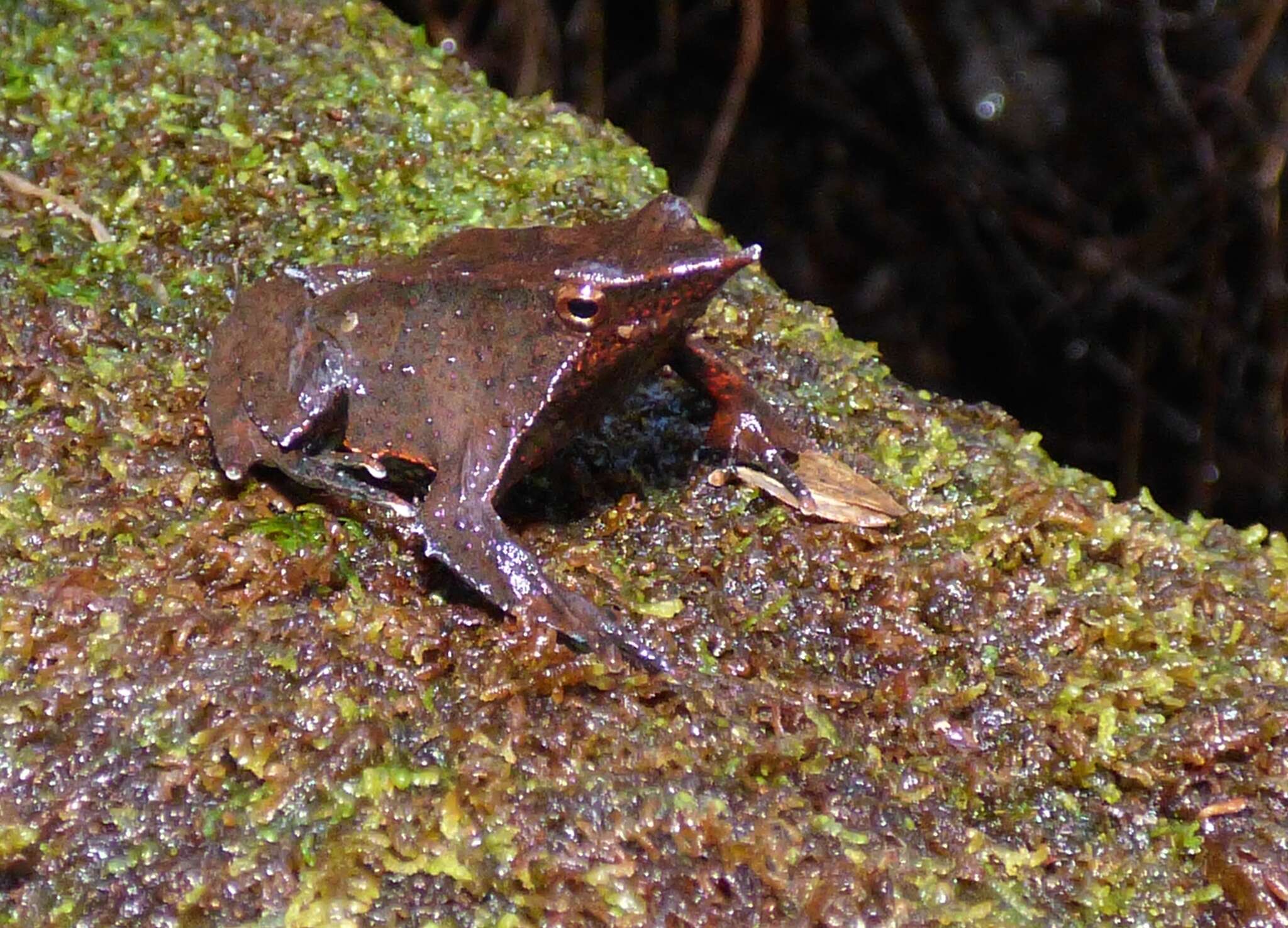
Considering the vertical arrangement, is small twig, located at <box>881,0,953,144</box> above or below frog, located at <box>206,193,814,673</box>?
above

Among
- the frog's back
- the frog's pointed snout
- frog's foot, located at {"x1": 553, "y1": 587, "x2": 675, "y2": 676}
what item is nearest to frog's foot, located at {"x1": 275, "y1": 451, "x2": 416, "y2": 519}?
the frog's back

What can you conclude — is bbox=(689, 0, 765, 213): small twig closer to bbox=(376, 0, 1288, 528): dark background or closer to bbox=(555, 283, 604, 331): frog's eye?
bbox=(376, 0, 1288, 528): dark background

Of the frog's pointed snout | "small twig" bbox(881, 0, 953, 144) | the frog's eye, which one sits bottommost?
the frog's eye

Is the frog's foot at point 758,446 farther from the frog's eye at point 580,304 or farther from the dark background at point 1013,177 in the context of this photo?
the dark background at point 1013,177

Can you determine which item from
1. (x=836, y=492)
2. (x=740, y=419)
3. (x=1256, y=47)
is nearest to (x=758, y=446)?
(x=740, y=419)

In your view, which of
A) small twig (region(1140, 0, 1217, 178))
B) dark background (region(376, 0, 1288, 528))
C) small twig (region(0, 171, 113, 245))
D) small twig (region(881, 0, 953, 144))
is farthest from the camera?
small twig (region(881, 0, 953, 144))

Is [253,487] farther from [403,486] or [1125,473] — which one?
[1125,473]
